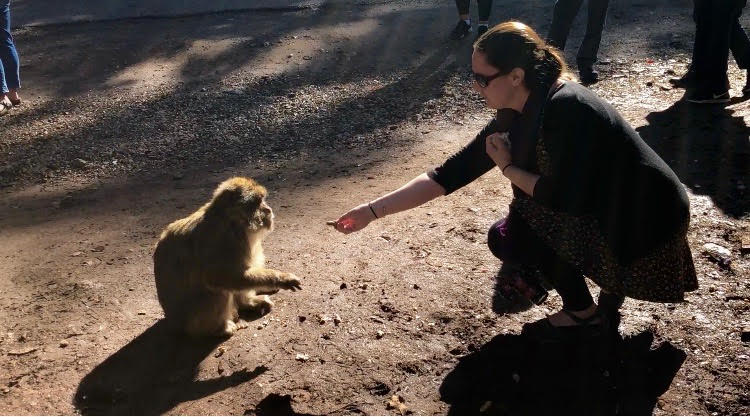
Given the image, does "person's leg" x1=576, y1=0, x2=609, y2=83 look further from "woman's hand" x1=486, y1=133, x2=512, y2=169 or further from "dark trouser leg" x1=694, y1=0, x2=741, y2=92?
"woman's hand" x1=486, y1=133, x2=512, y2=169

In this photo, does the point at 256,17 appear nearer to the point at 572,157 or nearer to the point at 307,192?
the point at 307,192

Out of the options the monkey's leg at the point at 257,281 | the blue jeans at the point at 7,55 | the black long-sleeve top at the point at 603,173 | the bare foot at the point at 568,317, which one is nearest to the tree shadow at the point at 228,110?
the blue jeans at the point at 7,55

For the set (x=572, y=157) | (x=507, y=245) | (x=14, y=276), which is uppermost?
(x=572, y=157)

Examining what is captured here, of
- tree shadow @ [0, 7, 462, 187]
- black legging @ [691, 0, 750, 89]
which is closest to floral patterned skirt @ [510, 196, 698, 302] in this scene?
tree shadow @ [0, 7, 462, 187]

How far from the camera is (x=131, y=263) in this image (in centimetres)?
502

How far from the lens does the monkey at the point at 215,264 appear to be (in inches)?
152

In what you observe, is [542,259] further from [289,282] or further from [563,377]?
[289,282]

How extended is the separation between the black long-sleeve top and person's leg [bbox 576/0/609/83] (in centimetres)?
469

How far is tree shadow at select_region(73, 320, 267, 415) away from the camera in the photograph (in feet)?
11.8

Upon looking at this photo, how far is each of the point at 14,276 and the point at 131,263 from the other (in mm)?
826

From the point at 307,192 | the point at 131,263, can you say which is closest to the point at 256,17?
the point at 307,192

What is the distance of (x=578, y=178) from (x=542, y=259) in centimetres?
63

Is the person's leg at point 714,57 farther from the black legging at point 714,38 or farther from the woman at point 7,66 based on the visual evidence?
the woman at point 7,66

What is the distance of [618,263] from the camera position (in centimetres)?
321
